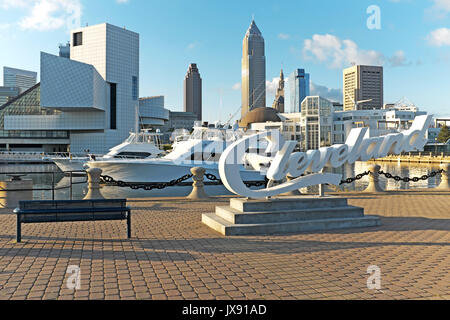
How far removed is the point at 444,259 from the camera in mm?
6367

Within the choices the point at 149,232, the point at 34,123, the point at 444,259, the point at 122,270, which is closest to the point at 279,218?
the point at 149,232

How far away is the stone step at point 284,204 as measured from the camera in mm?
9078

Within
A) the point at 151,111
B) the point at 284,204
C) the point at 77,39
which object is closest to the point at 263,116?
the point at 151,111

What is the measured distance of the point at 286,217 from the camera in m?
9.00

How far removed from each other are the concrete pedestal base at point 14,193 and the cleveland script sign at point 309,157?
7534 mm

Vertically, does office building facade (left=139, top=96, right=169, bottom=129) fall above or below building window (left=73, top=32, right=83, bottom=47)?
below

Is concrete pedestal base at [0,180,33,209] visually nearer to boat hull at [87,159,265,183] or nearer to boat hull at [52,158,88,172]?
boat hull at [87,159,265,183]

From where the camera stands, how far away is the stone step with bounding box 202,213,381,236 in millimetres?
8344

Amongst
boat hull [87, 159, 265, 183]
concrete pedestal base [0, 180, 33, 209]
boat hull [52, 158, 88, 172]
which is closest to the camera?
concrete pedestal base [0, 180, 33, 209]

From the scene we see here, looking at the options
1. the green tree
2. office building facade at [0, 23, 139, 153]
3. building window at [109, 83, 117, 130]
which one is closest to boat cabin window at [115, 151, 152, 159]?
office building facade at [0, 23, 139, 153]

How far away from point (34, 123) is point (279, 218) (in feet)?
277

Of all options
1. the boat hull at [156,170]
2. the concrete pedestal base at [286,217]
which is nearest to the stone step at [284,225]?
the concrete pedestal base at [286,217]

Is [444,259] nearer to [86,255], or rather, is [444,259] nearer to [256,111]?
[86,255]

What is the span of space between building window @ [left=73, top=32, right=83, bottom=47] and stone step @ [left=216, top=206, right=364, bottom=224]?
3239 inches
